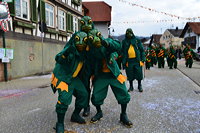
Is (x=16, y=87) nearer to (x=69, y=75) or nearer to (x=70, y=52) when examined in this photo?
(x=69, y=75)

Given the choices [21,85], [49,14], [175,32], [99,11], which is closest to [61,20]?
[49,14]

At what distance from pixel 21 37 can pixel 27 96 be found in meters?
5.16

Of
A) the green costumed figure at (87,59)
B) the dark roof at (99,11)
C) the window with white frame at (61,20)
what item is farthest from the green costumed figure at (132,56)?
the dark roof at (99,11)

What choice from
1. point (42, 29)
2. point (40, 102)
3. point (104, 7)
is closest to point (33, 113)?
point (40, 102)

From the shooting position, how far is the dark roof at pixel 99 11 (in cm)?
3359

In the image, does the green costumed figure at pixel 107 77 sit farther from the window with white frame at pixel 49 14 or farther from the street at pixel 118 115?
the window with white frame at pixel 49 14

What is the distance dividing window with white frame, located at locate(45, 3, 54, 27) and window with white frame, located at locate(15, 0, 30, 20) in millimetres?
2104

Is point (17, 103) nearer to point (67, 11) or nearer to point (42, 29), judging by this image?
point (42, 29)

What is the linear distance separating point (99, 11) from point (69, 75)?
33239 mm

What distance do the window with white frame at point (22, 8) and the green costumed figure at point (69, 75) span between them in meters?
8.36

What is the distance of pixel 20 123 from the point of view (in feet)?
12.3

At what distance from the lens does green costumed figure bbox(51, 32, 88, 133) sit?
3.01m

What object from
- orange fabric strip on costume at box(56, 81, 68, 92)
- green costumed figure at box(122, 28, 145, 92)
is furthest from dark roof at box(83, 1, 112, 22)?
orange fabric strip on costume at box(56, 81, 68, 92)

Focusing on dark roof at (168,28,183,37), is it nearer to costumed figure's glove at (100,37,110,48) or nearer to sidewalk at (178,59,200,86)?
sidewalk at (178,59,200,86)
